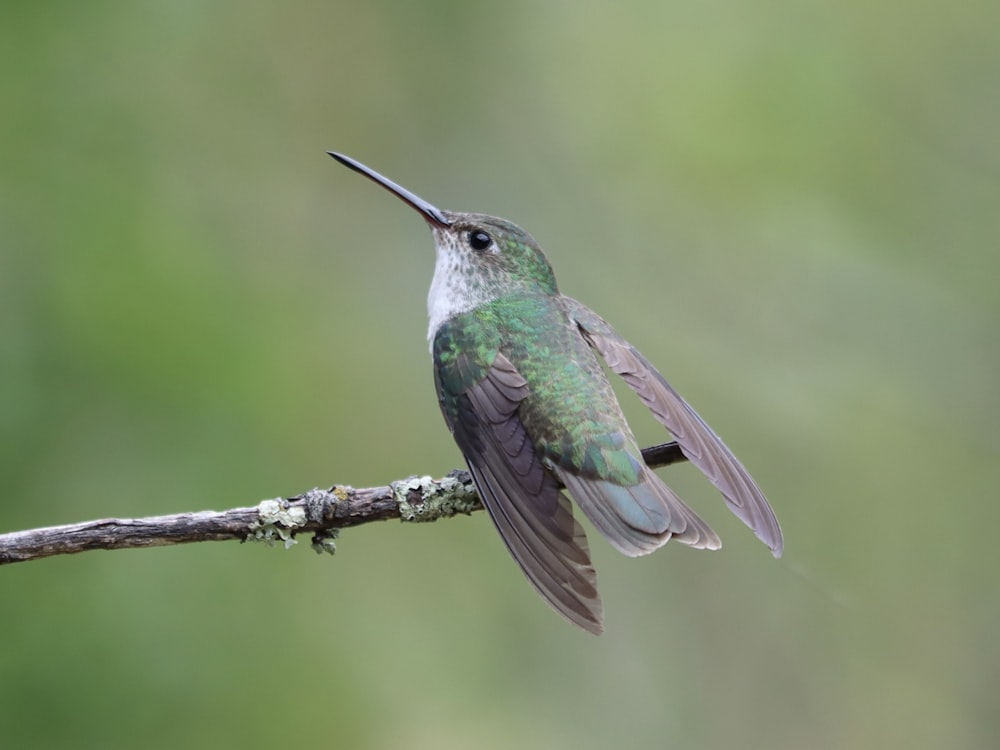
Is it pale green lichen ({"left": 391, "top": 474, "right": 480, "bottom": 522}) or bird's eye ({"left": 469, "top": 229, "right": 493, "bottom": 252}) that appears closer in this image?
pale green lichen ({"left": 391, "top": 474, "right": 480, "bottom": 522})

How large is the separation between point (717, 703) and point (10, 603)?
3.75 m

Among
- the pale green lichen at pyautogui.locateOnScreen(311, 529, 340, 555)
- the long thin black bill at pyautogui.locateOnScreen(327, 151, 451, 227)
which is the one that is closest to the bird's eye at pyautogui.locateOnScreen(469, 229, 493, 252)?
the long thin black bill at pyautogui.locateOnScreen(327, 151, 451, 227)

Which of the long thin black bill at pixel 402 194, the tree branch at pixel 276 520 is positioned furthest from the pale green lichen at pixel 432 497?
the long thin black bill at pixel 402 194

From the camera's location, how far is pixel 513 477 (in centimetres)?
360

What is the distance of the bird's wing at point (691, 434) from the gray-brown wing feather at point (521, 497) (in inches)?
19.4

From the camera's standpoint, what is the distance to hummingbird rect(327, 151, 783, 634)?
11.1 feet

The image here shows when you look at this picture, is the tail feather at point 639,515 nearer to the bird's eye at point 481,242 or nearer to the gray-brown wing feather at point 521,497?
the gray-brown wing feather at point 521,497

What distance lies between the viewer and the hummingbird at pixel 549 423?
11.1ft

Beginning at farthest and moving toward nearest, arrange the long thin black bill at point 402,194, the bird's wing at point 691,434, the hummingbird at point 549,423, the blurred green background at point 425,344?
the long thin black bill at point 402,194, the blurred green background at point 425,344, the bird's wing at point 691,434, the hummingbird at point 549,423

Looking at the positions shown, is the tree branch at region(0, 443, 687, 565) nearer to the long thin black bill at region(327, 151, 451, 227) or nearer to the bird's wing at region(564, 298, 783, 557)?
the bird's wing at region(564, 298, 783, 557)

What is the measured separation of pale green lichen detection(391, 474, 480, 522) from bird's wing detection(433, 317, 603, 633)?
0.42 ft

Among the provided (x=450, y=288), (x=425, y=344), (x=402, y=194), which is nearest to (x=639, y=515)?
(x=450, y=288)

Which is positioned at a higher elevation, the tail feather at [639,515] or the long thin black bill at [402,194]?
the long thin black bill at [402,194]

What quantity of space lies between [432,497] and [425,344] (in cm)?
270
